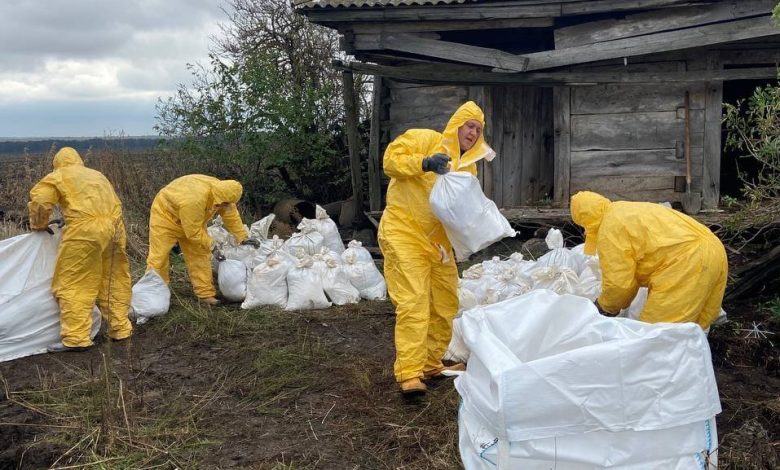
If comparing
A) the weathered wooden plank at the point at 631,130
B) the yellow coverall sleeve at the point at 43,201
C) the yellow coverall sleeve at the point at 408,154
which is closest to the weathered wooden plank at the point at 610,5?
the weathered wooden plank at the point at 631,130

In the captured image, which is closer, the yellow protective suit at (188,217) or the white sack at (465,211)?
the white sack at (465,211)

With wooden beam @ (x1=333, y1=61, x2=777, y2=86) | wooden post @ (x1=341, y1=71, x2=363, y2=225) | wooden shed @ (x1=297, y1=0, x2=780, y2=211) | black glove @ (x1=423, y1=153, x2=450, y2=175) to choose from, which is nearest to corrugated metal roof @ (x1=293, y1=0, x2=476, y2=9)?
wooden shed @ (x1=297, y1=0, x2=780, y2=211)

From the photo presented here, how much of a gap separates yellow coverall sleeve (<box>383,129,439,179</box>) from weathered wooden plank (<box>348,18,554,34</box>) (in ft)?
12.2

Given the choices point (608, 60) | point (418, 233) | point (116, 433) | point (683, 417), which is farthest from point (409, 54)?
point (683, 417)

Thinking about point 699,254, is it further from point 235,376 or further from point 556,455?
point 235,376

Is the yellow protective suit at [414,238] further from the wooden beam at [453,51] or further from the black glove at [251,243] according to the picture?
the wooden beam at [453,51]

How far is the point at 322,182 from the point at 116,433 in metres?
7.46

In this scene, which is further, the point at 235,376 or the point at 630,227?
the point at 235,376

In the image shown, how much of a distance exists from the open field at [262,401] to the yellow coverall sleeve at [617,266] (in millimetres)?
817

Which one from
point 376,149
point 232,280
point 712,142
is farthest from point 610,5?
point 232,280

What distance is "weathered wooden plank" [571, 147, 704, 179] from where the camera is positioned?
7496 millimetres

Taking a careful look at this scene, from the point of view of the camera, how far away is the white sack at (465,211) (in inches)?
150

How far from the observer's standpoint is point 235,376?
15.3 feet

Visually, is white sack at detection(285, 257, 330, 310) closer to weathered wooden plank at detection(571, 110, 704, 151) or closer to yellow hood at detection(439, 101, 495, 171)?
yellow hood at detection(439, 101, 495, 171)
